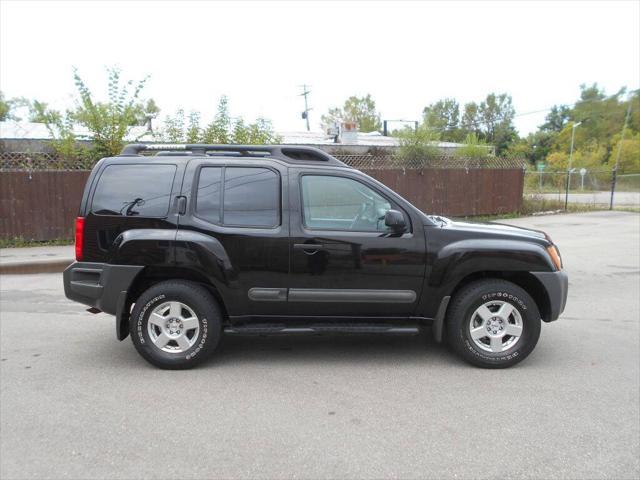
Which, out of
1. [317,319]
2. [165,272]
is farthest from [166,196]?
[317,319]

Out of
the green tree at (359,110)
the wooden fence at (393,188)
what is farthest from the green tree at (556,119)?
the wooden fence at (393,188)

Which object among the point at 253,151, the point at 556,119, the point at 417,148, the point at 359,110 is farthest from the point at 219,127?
the point at 556,119

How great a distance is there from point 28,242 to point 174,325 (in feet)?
30.6

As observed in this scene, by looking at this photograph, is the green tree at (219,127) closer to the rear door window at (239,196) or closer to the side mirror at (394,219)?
the rear door window at (239,196)

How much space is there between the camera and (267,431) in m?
3.41

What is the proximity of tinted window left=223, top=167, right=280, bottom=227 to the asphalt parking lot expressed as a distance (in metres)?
1.36

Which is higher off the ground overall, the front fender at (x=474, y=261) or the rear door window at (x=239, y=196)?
the rear door window at (x=239, y=196)

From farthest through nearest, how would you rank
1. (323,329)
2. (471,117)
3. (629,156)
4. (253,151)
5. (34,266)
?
(471,117) → (629,156) → (34,266) → (253,151) → (323,329)

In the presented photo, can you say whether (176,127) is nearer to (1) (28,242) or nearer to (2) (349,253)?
(1) (28,242)

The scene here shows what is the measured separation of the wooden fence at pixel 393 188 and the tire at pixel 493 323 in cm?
1027

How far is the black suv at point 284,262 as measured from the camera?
14.4 feet

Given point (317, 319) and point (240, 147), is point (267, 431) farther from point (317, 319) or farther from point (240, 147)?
point (240, 147)

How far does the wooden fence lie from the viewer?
11.7 m

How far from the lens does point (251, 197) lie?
177 inches
